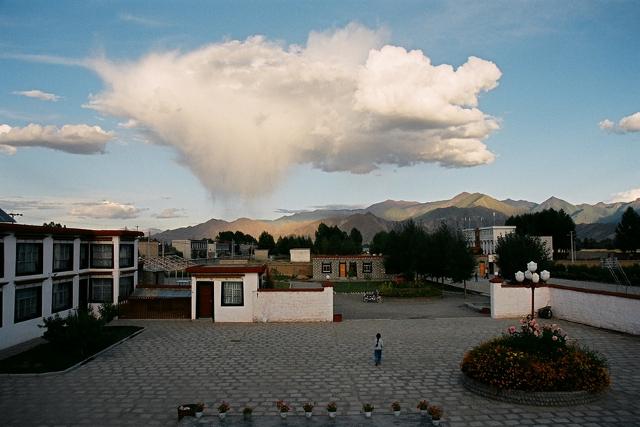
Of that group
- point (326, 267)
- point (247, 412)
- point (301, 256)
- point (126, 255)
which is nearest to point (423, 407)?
point (247, 412)

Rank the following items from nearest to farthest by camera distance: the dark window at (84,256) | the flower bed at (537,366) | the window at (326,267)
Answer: the flower bed at (537,366) < the dark window at (84,256) < the window at (326,267)

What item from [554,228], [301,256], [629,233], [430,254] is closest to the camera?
[430,254]

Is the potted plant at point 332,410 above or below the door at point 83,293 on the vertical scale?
below

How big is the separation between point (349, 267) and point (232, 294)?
3396 cm

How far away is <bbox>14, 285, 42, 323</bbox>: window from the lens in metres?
20.2

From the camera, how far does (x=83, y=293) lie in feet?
86.6

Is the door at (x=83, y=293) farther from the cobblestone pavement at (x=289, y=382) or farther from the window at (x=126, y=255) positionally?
the cobblestone pavement at (x=289, y=382)

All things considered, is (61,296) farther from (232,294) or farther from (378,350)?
(378,350)

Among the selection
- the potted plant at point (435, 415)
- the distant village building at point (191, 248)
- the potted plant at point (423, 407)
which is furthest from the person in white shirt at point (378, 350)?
the distant village building at point (191, 248)

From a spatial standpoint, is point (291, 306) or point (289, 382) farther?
point (291, 306)

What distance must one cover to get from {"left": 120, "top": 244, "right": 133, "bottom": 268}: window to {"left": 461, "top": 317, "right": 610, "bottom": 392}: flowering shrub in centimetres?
2091

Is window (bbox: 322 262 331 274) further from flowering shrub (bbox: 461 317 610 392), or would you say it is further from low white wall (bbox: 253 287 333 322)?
flowering shrub (bbox: 461 317 610 392)

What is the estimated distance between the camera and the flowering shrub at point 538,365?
11.5 meters

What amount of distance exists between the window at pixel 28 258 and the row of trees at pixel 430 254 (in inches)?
1147
